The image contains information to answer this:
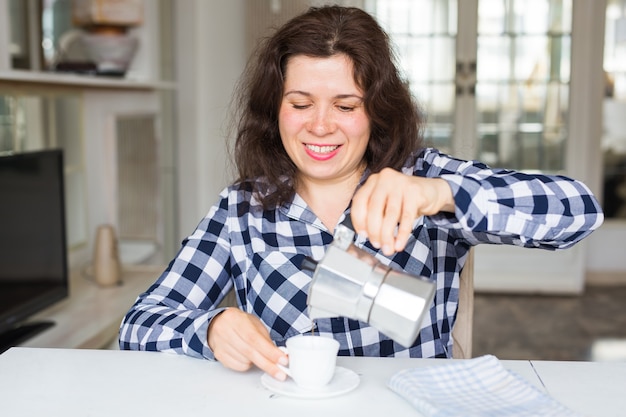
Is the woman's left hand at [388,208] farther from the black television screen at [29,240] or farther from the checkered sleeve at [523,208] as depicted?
the black television screen at [29,240]

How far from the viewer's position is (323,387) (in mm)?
1021

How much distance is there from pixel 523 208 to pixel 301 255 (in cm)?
41

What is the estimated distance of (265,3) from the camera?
14.4 feet

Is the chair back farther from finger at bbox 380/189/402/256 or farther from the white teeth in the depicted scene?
finger at bbox 380/189/402/256

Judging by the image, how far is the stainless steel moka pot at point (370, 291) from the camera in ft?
2.98

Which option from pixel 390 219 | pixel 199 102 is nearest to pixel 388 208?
pixel 390 219

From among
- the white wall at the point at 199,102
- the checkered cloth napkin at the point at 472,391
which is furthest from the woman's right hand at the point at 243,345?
the white wall at the point at 199,102

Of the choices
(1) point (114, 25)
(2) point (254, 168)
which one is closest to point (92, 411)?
(2) point (254, 168)

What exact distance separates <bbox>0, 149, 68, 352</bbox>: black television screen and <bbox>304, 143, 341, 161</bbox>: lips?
106 centimetres

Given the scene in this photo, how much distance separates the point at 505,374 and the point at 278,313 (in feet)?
1.52

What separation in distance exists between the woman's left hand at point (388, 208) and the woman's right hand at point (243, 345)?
213mm

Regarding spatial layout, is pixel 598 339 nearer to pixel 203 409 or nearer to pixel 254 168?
pixel 254 168

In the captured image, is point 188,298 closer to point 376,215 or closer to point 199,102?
point 376,215

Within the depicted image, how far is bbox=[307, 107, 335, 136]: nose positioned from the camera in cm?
136
